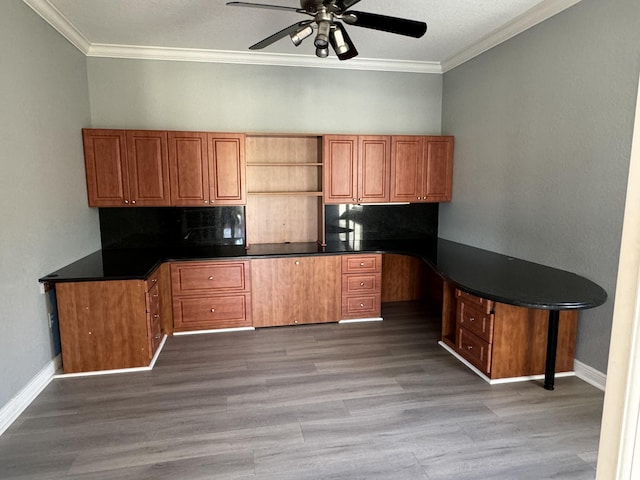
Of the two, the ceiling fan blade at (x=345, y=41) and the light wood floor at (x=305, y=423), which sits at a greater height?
the ceiling fan blade at (x=345, y=41)

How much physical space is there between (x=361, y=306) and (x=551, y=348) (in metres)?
1.82

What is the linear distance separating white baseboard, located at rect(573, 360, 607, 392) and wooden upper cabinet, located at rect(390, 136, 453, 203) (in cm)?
215

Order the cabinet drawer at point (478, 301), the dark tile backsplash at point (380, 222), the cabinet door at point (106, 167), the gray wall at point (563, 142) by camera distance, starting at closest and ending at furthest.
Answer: the gray wall at point (563, 142)
the cabinet drawer at point (478, 301)
the cabinet door at point (106, 167)
the dark tile backsplash at point (380, 222)

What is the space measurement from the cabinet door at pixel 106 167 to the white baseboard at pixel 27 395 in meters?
1.49

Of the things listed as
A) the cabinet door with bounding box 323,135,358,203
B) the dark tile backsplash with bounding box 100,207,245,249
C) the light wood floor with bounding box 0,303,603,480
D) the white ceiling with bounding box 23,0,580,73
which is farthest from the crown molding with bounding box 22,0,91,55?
the light wood floor with bounding box 0,303,603,480

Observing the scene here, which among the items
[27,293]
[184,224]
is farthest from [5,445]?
[184,224]

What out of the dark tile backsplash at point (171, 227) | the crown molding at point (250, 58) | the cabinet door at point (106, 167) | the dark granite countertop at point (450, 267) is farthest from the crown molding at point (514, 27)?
the cabinet door at point (106, 167)

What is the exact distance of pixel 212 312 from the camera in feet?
12.3

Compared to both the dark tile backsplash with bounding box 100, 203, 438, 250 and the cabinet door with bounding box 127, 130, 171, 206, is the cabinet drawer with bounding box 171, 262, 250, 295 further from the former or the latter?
the cabinet door with bounding box 127, 130, 171, 206

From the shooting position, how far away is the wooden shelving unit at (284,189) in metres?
4.23

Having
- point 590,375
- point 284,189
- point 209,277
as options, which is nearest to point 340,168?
point 284,189

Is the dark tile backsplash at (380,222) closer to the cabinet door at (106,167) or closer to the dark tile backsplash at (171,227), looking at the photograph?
the dark tile backsplash at (171,227)

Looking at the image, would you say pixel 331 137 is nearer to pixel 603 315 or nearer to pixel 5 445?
pixel 603 315

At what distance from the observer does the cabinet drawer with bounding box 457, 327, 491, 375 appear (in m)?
2.80
